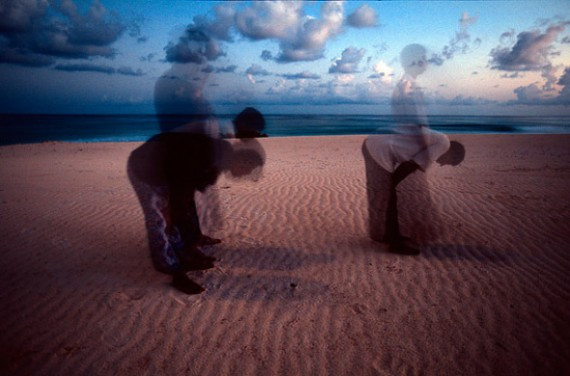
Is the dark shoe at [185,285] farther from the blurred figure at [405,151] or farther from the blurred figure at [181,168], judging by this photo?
the blurred figure at [405,151]

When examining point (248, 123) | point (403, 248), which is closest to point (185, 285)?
point (248, 123)

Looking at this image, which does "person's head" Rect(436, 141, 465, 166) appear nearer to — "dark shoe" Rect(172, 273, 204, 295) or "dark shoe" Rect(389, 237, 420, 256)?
"dark shoe" Rect(389, 237, 420, 256)

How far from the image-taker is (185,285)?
140 inches

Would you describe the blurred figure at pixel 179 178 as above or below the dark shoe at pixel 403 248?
above

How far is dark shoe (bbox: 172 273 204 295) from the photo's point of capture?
3510mm

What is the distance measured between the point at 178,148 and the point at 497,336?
3717mm

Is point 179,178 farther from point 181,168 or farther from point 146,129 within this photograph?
point 146,129

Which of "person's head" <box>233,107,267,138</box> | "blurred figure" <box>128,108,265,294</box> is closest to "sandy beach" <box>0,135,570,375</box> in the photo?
"blurred figure" <box>128,108,265,294</box>

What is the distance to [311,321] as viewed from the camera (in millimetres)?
3059

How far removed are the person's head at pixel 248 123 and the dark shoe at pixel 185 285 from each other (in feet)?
5.99

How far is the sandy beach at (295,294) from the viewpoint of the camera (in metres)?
2.62

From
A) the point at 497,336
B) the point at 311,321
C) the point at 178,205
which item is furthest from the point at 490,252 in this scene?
the point at 178,205

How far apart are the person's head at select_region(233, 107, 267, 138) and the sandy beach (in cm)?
184

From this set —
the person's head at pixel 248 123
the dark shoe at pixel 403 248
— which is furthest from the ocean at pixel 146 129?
the dark shoe at pixel 403 248
